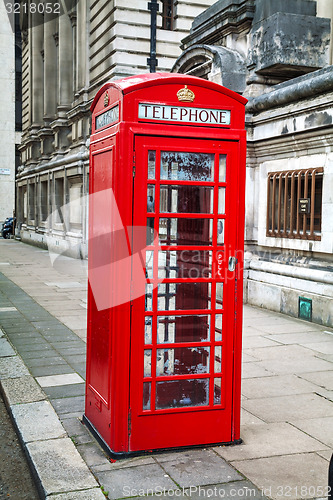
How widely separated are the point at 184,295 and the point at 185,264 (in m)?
0.22

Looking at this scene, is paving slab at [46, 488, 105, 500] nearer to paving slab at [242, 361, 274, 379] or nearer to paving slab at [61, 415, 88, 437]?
paving slab at [61, 415, 88, 437]

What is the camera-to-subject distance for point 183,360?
410 cm

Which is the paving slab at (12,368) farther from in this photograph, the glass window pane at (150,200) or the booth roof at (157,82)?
the booth roof at (157,82)

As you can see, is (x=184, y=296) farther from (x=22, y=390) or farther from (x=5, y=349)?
(x=5, y=349)

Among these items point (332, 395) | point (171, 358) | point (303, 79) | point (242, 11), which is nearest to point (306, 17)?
point (242, 11)

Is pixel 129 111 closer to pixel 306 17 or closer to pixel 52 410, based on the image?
pixel 52 410

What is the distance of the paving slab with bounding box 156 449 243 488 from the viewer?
3605mm

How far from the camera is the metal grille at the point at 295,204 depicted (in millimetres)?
8734

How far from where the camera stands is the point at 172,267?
13.3 ft

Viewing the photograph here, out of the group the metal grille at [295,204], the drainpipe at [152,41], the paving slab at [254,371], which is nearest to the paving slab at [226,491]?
the paving slab at [254,371]

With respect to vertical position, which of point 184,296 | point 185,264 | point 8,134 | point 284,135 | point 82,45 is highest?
point 82,45

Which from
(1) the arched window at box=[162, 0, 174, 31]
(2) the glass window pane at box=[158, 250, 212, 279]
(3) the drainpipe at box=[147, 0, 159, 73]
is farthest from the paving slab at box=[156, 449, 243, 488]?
(1) the arched window at box=[162, 0, 174, 31]

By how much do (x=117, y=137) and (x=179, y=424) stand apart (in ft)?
6.51

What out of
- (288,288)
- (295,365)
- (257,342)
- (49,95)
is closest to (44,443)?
(295,365)
